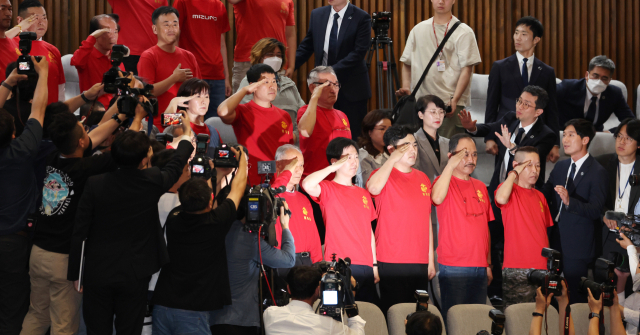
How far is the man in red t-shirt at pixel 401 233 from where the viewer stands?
3543 mm

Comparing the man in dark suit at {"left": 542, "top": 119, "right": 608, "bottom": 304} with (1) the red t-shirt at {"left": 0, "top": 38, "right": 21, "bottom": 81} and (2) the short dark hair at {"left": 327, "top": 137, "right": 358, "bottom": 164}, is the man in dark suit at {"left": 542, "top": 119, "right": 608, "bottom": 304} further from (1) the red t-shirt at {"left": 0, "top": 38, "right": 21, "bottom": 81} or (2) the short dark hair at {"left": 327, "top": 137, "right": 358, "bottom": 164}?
(1) the red t-shirt at {"left": 0, "top": 38, "right": 21, "bottom": 81}

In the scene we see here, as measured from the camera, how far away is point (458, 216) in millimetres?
3729

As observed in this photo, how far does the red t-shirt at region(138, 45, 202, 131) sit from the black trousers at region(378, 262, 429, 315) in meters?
1.87

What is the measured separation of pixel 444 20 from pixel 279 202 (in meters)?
2.85

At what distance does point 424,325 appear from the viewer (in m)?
2.59

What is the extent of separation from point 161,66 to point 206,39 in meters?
0.75

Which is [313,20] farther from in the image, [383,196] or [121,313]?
[121,313]

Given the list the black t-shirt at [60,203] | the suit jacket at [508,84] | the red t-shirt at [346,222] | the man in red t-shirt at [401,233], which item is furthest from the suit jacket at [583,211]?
the black t-shirt at [60,203]

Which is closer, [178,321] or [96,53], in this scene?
[178,321]

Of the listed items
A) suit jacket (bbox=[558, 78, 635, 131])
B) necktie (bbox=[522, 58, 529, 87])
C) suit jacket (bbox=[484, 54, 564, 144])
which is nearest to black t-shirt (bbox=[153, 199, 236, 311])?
suit jacket (bbox=[484, 54, 564, 144])

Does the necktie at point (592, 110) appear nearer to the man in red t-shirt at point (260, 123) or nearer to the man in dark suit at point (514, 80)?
the man in dark suit at point (514, 80)

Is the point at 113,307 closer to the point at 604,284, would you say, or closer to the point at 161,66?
the point at 161,66

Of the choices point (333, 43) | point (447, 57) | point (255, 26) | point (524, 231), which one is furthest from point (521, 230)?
point (255, 26)

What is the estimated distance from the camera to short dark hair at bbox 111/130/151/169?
9.04ft
